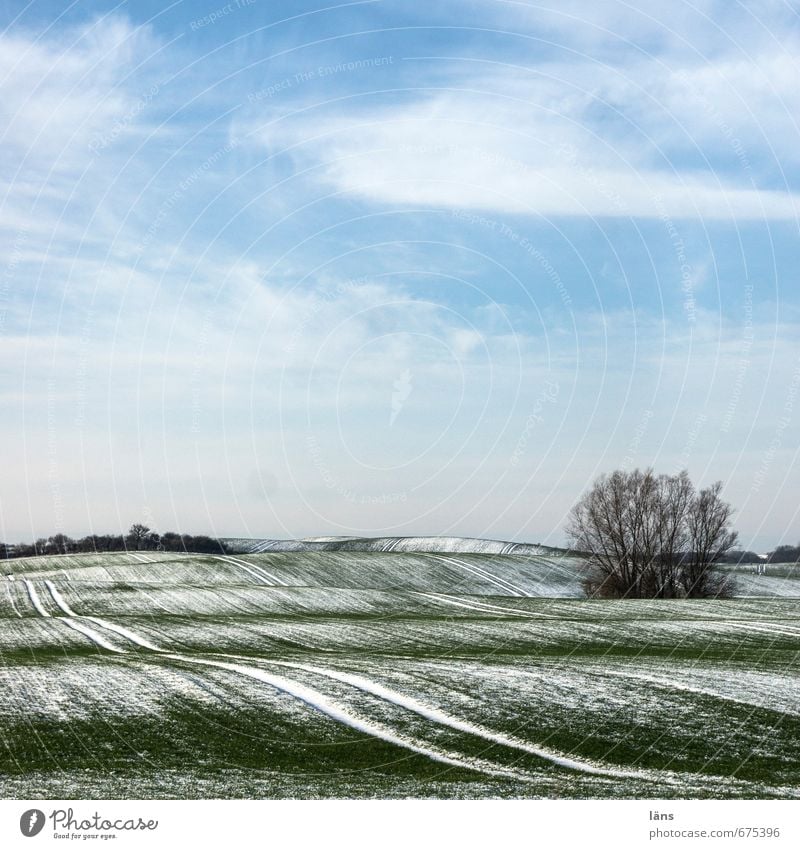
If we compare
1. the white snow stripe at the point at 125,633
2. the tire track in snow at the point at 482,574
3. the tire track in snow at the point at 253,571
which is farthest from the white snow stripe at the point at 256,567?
the white snow stripe at the point at 125,633

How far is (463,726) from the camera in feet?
67.7

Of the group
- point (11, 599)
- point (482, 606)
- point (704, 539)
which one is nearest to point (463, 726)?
point (482, 606)

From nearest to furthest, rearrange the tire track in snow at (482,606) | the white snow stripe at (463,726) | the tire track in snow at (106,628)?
the white snow stripe at (463,726), the tire track in snow at (106,628), the tire track in snow at (482,606)

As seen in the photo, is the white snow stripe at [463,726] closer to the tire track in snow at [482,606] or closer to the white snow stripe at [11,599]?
the tire track in snow at [482,606]

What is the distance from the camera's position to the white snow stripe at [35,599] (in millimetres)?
44838

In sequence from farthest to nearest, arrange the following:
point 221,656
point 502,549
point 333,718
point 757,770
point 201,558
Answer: point 502,549
point 201,558
point 221,656
point 333,718
point 757,770

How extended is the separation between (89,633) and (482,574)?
37.3 m

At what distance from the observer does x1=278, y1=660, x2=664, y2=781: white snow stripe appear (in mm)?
18203

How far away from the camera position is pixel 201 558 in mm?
68750

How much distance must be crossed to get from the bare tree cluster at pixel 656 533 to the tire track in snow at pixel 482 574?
6.12 m
